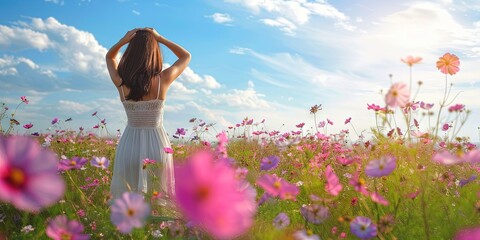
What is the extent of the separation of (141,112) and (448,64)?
2542mm

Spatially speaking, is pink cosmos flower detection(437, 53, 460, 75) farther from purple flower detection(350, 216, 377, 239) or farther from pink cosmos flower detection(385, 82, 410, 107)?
purple flower detection(350, 216, 377, 239)

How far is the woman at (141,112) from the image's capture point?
12.8 feet

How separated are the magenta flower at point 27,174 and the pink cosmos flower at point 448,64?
8.13 ft

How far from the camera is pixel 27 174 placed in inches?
27.1

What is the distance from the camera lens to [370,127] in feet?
10.2

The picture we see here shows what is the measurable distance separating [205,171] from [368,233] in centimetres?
105

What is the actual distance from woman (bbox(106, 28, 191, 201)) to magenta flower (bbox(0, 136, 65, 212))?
3.16 m

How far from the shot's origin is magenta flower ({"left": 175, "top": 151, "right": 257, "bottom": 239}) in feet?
1.73

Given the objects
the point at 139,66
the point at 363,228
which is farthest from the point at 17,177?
the point at 139,66

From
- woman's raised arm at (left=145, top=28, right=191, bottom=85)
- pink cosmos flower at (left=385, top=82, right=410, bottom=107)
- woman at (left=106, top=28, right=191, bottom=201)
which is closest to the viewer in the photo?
pink cosmos flower at (left=385, top=82, right=410, bottom=107)

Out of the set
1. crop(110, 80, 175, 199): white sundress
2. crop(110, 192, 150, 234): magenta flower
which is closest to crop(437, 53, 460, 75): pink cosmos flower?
crop(110, 192, 150, 234): magenta flower

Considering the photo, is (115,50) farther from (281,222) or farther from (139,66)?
(281,222)

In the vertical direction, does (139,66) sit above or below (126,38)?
below

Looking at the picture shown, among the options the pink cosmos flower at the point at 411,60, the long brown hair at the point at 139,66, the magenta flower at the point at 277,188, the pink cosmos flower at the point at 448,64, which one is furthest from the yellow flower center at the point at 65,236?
the long brown hair at the point at 139,66
